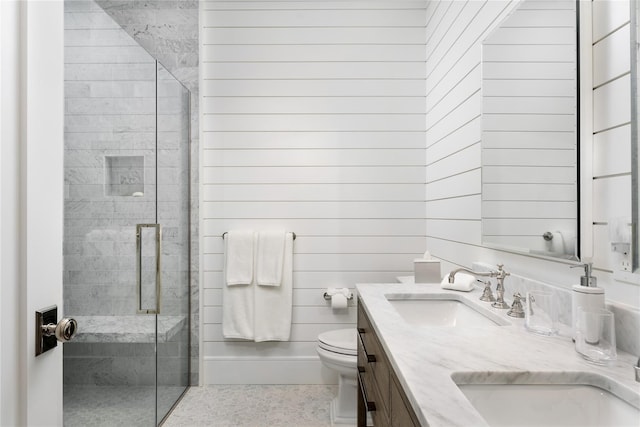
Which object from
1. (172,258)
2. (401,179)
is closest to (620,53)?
(401,179)

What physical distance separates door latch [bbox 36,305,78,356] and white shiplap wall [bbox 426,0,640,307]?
1282 millimetres

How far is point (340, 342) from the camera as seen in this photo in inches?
79.3

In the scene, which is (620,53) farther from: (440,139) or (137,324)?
(137,324)

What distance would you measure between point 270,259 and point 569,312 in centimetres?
170

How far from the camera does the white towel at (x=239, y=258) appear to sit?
236 centimetres

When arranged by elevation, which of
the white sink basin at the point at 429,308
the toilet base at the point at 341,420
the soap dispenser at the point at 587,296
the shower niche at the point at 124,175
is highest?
the shower niche at the point at 124,175

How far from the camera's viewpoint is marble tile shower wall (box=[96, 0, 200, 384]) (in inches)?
93.7

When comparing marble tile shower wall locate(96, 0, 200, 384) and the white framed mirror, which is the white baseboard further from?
the white framed mirror

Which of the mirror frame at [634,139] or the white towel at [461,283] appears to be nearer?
the mirror frame at [634,139]

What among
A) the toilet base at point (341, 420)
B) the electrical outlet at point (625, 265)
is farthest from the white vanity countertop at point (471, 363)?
the toilet base at point (341, 420)

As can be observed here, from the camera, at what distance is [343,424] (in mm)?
1969

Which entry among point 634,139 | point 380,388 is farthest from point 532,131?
point 380,388

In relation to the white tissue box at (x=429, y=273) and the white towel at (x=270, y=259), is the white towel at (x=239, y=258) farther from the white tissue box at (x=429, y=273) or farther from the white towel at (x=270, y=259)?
the white tissue box at (x=429, y=273)

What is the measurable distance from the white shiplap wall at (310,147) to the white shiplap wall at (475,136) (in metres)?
0.19
